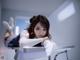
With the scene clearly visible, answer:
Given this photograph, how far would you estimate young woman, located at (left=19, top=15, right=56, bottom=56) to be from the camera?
121cm

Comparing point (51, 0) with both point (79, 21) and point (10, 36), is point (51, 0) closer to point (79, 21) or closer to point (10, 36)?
point (79, 21)

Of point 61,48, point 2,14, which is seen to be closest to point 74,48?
point 61,48

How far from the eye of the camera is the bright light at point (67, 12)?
52.7 inches

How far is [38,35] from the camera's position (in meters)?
1.25

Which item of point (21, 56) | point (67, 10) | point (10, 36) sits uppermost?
point (67, 10)

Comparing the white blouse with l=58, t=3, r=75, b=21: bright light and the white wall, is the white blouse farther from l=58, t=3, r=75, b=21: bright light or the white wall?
l=58, t=3, r=75, b=21: bright light

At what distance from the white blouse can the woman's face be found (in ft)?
0.13

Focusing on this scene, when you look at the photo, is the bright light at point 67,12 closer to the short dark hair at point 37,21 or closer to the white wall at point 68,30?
the white wall at point 68,30

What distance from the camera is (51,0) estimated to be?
1.33 metres

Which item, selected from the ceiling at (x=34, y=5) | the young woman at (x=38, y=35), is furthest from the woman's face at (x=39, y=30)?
the ceiling at (x=34, y=5)

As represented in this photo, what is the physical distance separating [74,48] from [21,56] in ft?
1.63

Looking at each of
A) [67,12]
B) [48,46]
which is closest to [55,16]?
[67,12]

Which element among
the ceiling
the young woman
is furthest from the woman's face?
the ceiling

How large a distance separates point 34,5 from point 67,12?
12.9 inches
